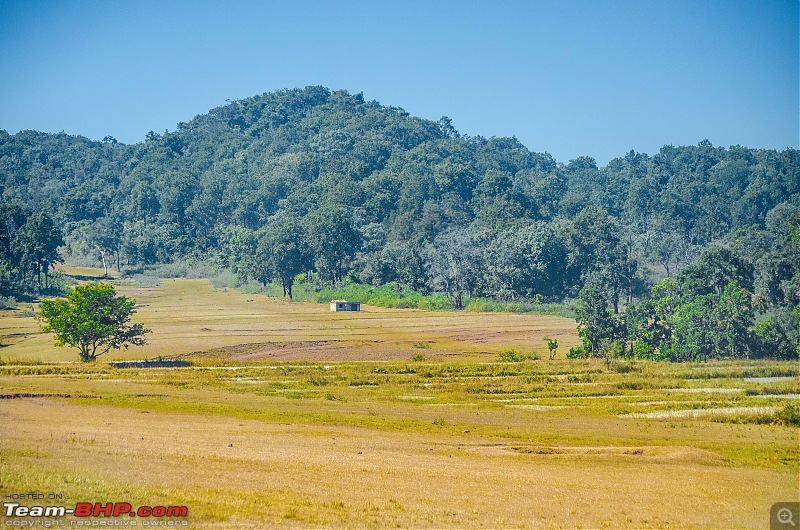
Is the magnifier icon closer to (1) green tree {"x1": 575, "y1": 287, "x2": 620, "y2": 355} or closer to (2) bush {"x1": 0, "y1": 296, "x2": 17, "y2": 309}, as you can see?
(1) green tree {"x1": 575, "y1": 287, "x2": 620, "y2": 355}

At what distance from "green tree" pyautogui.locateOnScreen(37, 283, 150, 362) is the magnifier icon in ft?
172

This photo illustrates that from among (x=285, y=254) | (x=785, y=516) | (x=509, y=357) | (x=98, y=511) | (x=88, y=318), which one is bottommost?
(x=785, y=516)

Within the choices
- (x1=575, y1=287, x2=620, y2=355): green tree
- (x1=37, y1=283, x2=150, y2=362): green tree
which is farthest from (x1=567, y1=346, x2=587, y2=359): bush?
(x1=37, y1=283, x2=150, y2=362): green tree

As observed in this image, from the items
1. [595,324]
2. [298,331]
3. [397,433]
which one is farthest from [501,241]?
[397,433]

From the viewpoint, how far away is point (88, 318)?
6475cm

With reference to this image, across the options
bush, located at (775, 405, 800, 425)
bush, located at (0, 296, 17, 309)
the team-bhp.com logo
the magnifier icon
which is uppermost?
bush, located at (0, 296, 17, 309)

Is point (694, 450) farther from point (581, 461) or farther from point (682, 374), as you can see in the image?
point (682, 374)

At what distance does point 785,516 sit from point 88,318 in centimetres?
5358

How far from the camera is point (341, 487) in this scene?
26109mm

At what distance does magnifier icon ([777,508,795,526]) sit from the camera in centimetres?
2430

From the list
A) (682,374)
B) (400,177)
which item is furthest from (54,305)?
(400,177)

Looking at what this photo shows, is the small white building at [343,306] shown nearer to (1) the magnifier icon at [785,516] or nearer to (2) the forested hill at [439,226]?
(2) the forested hill at [439,226]

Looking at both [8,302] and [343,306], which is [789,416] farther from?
[8,302]

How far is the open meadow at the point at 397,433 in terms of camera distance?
24125 millimetres
